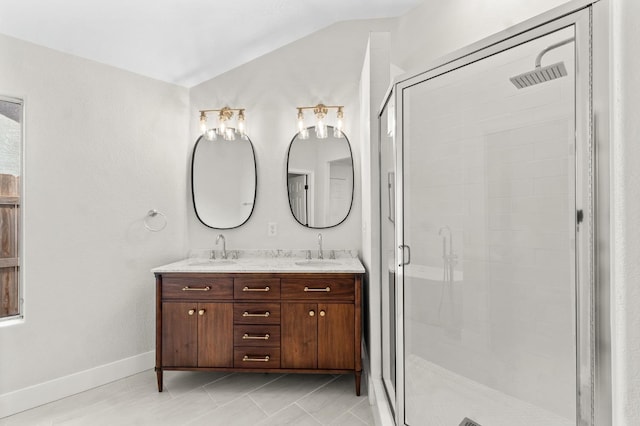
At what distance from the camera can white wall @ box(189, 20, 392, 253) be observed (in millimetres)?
2666

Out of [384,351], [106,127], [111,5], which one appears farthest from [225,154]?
[384,351]

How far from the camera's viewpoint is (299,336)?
6.82 ft

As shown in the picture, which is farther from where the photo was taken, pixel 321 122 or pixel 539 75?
pixel 321 122

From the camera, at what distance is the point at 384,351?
1.93m

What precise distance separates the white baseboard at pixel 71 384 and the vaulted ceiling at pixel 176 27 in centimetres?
215

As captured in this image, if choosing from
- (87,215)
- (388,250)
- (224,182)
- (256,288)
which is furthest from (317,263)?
(87,215)

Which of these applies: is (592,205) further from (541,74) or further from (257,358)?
(257,358)

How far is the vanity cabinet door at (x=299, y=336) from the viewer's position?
207 centimetres

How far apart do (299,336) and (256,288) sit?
0.42 metres

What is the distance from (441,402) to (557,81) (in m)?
1.27

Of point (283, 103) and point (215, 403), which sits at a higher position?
point (283, 103)

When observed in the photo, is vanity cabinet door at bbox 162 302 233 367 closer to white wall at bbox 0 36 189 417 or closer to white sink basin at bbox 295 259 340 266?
white wall at bbox 0 36 189 417

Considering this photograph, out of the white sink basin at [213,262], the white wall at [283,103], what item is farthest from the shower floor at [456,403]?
the white sink basin at [213,262]

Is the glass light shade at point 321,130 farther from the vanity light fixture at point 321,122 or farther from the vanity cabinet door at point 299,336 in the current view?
the vanity cabinet door at point 299,336
